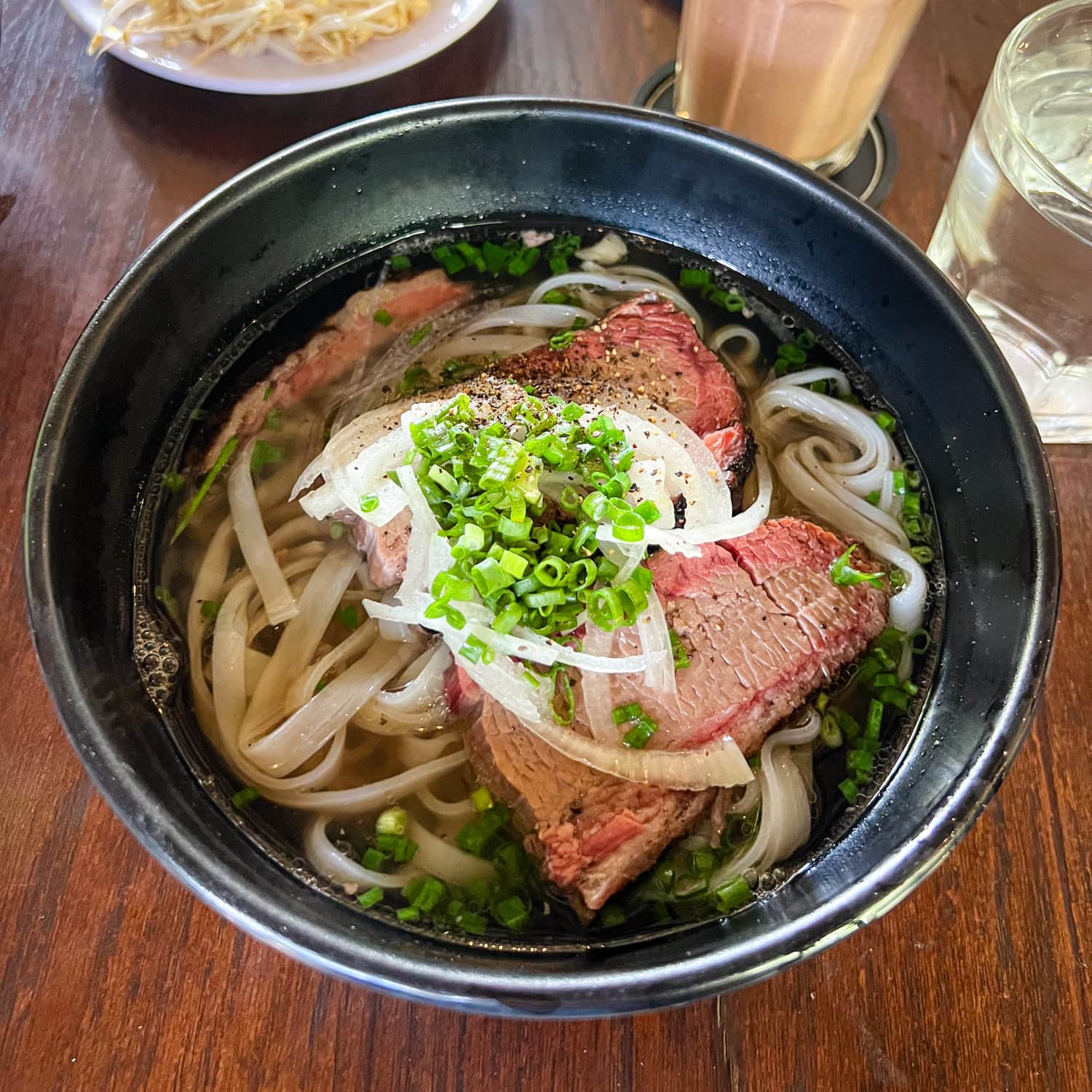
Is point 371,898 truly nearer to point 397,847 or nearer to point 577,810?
point 397,847

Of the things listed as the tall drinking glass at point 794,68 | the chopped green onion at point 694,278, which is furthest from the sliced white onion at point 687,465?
the tall drinking glass at point 794,68

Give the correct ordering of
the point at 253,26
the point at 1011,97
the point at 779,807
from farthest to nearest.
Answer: the point at 253,26 → the point at 1011,97 → the point at 779,807

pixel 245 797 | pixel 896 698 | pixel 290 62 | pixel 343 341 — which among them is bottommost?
pixel 245 797

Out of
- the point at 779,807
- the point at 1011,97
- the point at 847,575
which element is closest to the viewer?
the point at 779,807

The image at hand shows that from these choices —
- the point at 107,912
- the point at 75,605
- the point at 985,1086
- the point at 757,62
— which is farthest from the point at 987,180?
the point at 107,912

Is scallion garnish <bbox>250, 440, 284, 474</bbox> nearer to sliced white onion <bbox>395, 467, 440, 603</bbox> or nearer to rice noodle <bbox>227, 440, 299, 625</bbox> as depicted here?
rice noodle <bbox>227, 440, 299, 625</bbox>

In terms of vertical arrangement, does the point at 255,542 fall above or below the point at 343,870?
above

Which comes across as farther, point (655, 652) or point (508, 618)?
point (655, 652)

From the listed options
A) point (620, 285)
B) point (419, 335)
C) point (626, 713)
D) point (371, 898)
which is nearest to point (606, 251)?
point (620, 285)
